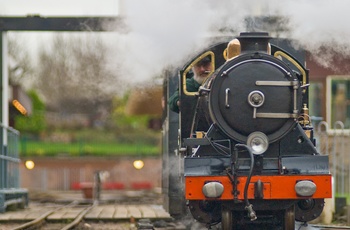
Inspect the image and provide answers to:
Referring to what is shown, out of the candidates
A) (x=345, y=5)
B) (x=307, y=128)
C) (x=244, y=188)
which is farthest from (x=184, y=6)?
(x=244, y=188)

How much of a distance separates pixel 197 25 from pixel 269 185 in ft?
12.4

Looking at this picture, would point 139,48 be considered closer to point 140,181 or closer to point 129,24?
point 129,24

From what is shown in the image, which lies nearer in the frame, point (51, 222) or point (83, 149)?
point (51, 222)

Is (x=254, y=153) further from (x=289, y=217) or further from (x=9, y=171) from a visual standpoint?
(x=9, y=171)

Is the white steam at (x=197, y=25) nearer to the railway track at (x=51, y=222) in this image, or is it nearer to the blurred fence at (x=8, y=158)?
the railway track at (x=51, y=222)

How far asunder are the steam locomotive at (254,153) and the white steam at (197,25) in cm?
198

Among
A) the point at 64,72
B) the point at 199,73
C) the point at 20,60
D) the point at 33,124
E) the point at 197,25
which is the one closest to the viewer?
the point at 199,73

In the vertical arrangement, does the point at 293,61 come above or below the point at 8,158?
above

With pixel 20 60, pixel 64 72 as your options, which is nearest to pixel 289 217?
pixel 20 60

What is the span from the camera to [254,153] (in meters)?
8.06

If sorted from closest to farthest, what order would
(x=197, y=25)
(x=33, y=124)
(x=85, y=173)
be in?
(x=197, y=25) < (x=85, y=173) < (x=33, y=124)

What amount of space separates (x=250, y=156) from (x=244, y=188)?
0.28m

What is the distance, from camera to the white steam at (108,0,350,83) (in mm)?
10263

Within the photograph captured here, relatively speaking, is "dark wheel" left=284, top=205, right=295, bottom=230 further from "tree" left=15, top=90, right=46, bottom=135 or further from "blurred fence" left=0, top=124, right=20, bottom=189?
"tree" left=15, top=90, right=46, bottom=135
